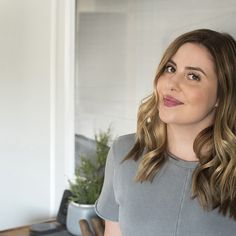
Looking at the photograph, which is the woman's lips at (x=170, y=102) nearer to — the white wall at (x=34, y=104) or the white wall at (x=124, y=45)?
the white wall at (x=124, y=45)

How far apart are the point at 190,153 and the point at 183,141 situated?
36 mm

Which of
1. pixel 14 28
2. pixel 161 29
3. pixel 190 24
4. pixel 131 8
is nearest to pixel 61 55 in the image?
pixel 14 28

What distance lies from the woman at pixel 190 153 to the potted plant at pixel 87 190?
0.52m

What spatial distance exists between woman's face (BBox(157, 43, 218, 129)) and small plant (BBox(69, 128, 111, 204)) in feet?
2.41

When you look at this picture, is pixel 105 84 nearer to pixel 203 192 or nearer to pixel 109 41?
pixel 109 41

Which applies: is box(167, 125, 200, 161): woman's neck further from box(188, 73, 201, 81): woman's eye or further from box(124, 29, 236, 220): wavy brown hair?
box(188, 73, 201, 81): woman's eye

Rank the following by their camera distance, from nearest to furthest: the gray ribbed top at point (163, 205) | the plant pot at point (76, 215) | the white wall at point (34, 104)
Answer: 1. the gray ribbed top at point (163, 205)
2. the plant pot at point (76, 215)
3. the white wall at point (34, 104)

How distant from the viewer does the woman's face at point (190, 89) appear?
97 centimetres

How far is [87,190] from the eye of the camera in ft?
5.48

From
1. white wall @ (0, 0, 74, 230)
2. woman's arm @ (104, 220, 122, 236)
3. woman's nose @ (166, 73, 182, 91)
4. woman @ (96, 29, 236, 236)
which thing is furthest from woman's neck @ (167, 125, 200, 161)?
white wall @ (0, 0, 74, 230)

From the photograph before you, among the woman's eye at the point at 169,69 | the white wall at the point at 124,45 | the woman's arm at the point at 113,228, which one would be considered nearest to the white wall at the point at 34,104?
the white wall at the point at 124,45

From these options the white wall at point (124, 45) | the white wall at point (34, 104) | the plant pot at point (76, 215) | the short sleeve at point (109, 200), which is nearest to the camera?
the short sleeve at point (109, 200)

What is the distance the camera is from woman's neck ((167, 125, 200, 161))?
1047 millimetres

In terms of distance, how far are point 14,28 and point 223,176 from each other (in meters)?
1.43
